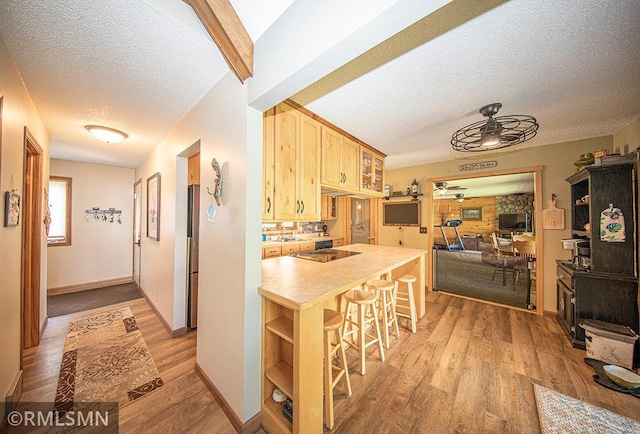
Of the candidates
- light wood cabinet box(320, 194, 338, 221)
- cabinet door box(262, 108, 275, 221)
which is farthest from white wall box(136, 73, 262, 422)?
light wood cabinet box(320, 194, 338, 221)

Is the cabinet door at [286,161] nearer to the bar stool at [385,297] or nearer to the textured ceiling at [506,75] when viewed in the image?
the textured ceiling at [506,75]

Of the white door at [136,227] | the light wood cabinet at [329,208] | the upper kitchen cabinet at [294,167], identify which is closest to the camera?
the upper kitchen cabinet at [294,167]

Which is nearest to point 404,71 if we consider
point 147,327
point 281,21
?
point 281,21

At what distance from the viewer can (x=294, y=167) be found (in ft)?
6.73

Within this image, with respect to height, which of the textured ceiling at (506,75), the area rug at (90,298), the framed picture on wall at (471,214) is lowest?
the area rug at (90,298)

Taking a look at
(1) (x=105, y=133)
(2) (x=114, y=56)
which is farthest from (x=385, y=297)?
(1) (x=105, y=133)

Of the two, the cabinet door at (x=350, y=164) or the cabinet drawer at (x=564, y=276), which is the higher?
the cabinet door at (x=350, y=164)

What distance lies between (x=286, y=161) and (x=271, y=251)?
249 centimetres

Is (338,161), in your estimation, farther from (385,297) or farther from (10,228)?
(10,228)

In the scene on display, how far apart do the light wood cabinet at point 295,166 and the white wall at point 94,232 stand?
4605mm

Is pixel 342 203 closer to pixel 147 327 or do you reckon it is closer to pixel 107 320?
pixel 147 327

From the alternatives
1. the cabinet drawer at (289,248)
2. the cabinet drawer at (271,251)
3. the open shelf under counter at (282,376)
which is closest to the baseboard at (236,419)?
the open shelf under counter at (282,376)

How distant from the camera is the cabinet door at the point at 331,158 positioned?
95.2 inches

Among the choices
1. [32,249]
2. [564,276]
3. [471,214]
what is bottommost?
[564,276]
